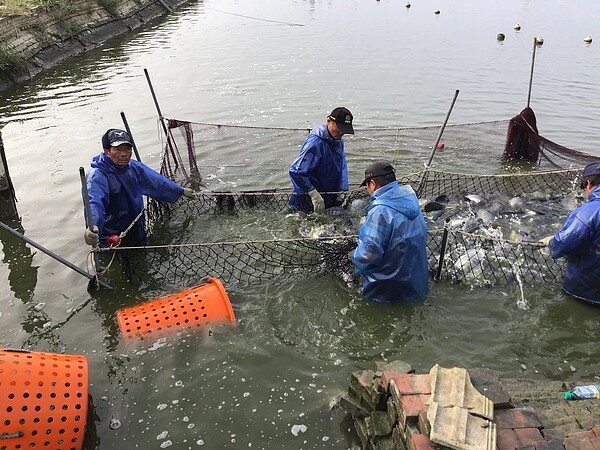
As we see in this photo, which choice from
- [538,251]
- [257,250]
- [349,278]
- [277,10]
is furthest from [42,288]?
[277,10]

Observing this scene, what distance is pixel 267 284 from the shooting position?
223 inches

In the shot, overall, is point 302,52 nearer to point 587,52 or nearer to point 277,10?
point 587,52

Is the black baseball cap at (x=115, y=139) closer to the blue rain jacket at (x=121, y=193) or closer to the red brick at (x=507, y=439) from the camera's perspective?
the blue rain jacket at (x=121, y=193)

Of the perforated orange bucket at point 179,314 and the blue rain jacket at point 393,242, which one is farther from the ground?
the blue rain jacket at point 393,242

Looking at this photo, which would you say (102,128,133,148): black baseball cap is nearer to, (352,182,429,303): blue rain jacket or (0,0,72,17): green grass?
(352,182,429,303): blue rain jacket

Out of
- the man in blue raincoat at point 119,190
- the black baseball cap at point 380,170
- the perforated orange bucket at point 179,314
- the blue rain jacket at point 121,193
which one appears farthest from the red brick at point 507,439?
the blue rain jacket at point 121,193

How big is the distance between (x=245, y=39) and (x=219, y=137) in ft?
51.3

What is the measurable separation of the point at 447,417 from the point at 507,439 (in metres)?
0.38

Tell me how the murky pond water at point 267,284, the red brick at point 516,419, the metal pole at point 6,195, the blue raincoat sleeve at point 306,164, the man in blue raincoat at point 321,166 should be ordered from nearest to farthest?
the red brick at point 516,419, the murky pond water at point 267,284, the man in blue raincoat at point 321,166, the blue raincoat sleeve at point 306,164, the metal pole at point 6,195

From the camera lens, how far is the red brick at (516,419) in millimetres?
2881

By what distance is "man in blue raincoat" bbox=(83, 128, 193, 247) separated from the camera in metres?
5.32

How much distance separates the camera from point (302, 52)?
20.7 meters

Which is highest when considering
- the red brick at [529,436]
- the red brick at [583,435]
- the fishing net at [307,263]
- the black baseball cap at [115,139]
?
the black baseball cap at [115,139]

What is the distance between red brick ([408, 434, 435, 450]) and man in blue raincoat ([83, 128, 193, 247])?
12.0 feet
